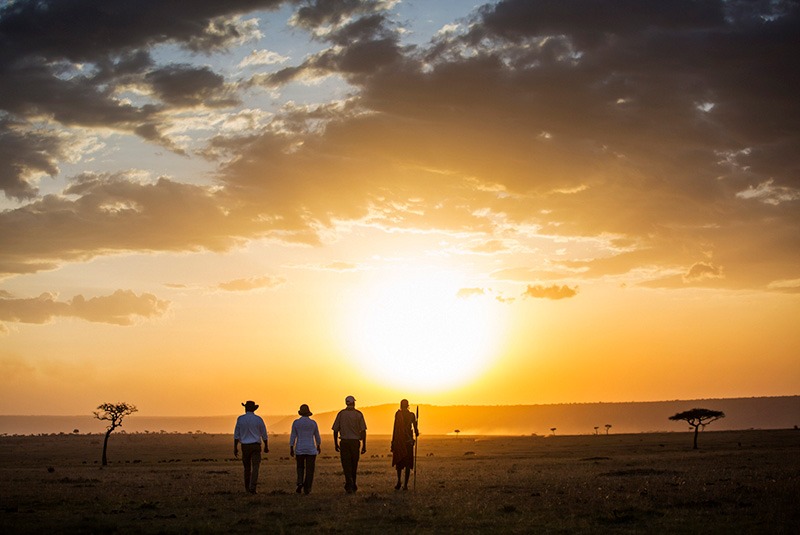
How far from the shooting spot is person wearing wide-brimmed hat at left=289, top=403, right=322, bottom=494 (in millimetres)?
23938

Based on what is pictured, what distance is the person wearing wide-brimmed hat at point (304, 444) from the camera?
23.9 metres

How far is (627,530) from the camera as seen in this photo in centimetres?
1534

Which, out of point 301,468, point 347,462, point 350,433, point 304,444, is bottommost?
point 301,468

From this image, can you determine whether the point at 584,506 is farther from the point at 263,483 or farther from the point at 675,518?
the point at 263,483

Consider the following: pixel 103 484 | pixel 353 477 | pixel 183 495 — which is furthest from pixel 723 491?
pixel 103 484

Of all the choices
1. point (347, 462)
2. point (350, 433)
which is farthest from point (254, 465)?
point (350, 433)

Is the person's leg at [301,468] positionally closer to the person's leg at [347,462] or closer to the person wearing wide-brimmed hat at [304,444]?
the person wearing wide-brimmed hat at [304,444]

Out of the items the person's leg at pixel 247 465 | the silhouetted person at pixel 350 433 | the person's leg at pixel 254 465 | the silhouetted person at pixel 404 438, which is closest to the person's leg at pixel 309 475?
the silhouetted person at pixel 350 433

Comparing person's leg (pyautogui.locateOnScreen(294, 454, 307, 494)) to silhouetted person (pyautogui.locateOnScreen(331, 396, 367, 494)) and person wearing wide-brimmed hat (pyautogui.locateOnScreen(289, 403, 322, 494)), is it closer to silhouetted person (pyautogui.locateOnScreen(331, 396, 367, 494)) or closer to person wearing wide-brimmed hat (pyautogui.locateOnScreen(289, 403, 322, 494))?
person wearing wide-brimmed hat (pyautogui.locateOnScreen(289, 403, 322, 494))

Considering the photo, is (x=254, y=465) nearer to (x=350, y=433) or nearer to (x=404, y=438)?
(x=350, y=433)

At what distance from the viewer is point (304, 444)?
24.3 meters

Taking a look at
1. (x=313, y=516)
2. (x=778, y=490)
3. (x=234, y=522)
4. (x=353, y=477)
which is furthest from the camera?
(x=353, y=477)

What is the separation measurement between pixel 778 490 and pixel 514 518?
9605mm

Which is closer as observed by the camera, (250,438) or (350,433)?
(250,438)
